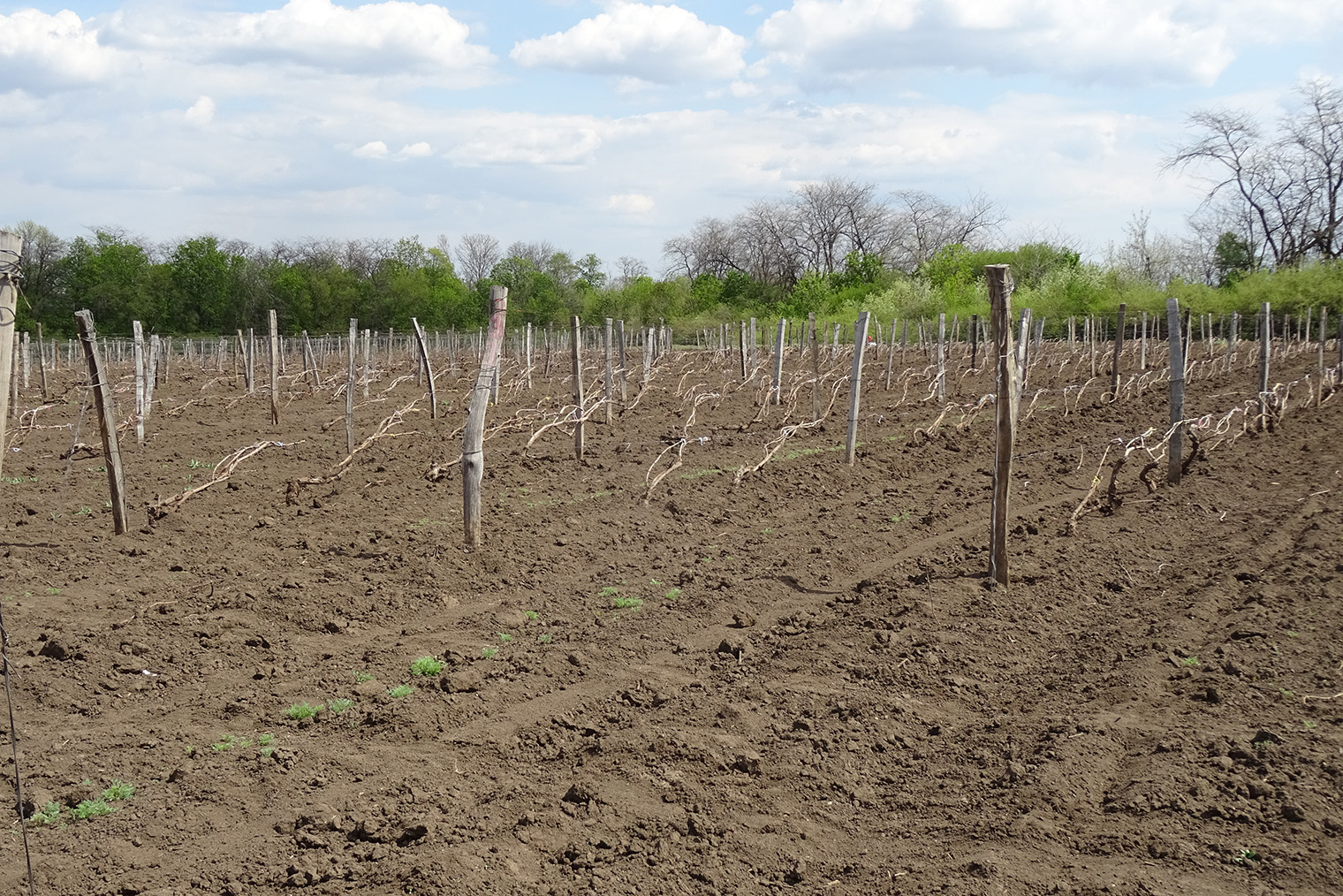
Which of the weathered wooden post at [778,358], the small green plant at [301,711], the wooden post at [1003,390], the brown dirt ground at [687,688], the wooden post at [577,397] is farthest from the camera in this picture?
the weathered wooden post at [778,358]

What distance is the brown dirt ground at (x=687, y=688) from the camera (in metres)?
3.36

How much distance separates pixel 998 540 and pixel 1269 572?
5.95 feet

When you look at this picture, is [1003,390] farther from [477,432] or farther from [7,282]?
[7,282]

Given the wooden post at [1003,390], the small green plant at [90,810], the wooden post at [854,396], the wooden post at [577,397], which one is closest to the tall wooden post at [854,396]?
→ the wooden post at [854,396]

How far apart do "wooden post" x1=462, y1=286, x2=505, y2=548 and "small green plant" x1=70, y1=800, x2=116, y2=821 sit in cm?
370

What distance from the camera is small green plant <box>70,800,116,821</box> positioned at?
3.73 m

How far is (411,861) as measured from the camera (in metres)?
3.30

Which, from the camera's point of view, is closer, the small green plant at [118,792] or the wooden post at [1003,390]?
the small green plant at [118,792]

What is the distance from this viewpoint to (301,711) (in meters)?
4.68

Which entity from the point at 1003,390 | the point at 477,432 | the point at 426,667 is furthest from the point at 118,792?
the point at 1003,390

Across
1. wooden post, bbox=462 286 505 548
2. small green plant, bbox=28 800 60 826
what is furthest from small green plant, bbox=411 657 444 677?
wooden post, bbox=462 286 505 548

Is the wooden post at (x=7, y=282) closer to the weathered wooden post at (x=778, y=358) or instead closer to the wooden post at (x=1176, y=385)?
the wooden post at (x=1176, y=385)

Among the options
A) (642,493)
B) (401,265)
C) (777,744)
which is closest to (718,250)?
(401,265)

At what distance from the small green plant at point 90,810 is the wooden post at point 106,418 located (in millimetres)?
4358
